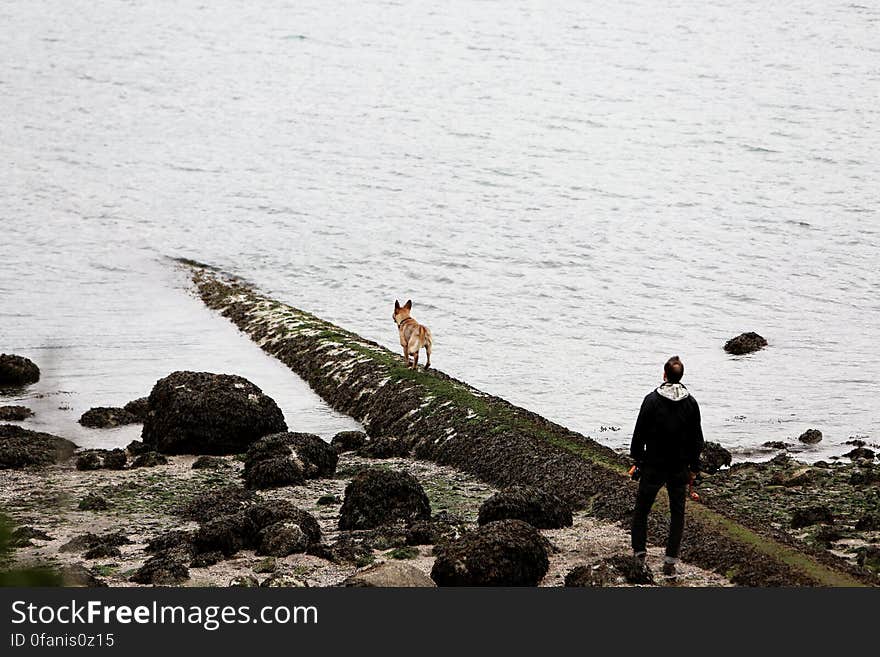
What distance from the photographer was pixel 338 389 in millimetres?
25703

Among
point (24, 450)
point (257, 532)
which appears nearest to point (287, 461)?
point (257, 532)

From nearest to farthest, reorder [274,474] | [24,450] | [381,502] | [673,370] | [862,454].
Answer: [673,370] → [381,502] → [274,474] → [24,450] → [862,454]

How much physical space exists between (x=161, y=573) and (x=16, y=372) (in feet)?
56.4

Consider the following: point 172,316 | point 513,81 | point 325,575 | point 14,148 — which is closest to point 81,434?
point 325,575

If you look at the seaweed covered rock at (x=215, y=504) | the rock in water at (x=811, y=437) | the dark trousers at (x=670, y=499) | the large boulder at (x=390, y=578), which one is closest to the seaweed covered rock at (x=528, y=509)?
the dark trousers at (x=670, y=499)

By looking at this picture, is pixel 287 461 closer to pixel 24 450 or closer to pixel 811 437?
pixel 24 450

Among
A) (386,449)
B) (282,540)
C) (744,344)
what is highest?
(744,344)

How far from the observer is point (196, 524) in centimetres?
1528

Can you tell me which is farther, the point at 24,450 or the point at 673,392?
the point at 24,450

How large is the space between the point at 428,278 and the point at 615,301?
26.2 ft

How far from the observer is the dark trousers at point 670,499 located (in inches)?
467

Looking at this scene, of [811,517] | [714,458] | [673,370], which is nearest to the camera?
[673,370]

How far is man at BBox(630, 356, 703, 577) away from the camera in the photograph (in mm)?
11555

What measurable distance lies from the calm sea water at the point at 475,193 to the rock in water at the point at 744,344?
0.70 metres
